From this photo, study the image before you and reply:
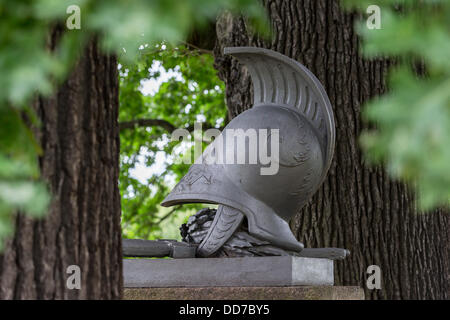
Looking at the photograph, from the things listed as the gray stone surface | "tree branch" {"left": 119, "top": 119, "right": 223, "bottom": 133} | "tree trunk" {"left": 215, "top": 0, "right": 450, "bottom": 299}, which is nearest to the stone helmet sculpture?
the gray stone surface

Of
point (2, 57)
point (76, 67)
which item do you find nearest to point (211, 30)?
point (76, 67)

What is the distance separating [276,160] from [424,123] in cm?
300

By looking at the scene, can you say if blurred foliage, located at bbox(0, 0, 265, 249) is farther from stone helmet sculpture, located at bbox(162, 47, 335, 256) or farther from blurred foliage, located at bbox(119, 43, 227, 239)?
blurred foliage, located at bbox(119, 43, 227, 239)

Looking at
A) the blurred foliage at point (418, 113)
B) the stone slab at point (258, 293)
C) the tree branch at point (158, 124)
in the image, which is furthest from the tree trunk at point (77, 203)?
the tree branch at point (158, 124)

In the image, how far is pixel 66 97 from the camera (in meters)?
2.72

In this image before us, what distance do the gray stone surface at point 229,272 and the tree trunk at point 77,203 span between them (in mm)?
1418

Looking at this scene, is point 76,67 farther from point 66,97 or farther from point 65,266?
point 65,266

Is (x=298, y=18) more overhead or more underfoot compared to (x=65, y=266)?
more overhead

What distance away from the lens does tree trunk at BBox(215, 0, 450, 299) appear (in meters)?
5.91

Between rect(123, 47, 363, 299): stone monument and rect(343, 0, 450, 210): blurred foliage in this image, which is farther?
rect(123, 47, 363, 299): stone monument

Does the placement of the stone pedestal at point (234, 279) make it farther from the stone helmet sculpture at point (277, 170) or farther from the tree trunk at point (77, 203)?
the tree trunk at point (77, 203)

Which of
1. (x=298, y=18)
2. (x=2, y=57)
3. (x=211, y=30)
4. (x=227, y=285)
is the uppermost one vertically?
(x=211, y=30)

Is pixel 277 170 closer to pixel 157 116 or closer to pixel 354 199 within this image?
pixel 354 199

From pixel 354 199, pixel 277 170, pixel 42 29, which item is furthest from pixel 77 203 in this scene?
pixel 354 199
